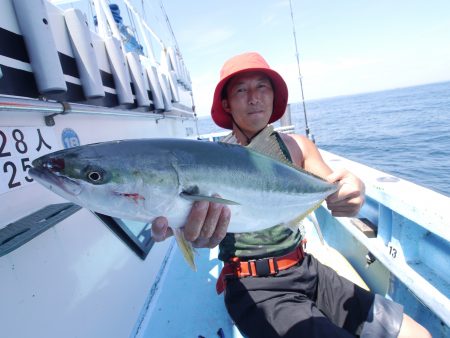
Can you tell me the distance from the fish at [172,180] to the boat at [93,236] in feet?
1.36

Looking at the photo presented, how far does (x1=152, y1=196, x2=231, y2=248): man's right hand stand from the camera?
1451mm

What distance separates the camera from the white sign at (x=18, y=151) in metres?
1.51

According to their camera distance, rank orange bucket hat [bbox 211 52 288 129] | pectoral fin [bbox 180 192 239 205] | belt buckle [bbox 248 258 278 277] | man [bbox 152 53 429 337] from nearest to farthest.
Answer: pectoral fin [bbox 180 192 239 205]
man [bbox 152 53 429 337]
belt buckle [bbox 248 258 278 277]
orange bucket hat [bbox 211 52 288 129]

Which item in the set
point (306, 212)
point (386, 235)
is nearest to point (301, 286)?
point (306, 212)

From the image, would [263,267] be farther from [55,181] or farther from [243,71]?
[243,71]

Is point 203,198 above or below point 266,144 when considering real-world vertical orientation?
below

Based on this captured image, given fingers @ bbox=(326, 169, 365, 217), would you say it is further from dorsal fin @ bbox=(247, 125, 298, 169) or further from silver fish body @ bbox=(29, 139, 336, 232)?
dorsal fin @ bbox=(247, 125, 298, 169)

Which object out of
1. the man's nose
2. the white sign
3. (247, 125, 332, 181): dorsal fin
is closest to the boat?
the white sign

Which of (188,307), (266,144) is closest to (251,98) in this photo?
(266,144)

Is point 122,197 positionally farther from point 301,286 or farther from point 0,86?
point 301,286

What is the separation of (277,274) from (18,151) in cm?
202

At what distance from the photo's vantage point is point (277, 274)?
2.21 metres

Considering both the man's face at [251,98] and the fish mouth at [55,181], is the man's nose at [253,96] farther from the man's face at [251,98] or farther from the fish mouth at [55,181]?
the fish mouth at [55,181]

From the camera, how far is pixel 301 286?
2.20 m
